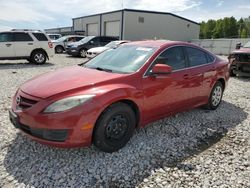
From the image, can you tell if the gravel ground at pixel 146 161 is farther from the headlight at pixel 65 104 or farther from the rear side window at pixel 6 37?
the rear side window at pixel 6 37

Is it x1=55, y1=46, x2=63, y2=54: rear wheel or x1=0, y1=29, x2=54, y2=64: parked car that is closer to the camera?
x1=0, y1=29, x2=54, y2=64: parked car

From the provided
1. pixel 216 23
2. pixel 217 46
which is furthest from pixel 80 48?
pixel 216 23

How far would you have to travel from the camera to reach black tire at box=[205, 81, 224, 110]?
5680 millimetres

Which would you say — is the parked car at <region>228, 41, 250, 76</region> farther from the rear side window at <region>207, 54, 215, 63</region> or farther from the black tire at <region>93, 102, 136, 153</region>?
the black tire at <region>93, 102, 136, 153</region>

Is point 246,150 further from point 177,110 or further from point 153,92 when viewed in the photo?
point 153,92

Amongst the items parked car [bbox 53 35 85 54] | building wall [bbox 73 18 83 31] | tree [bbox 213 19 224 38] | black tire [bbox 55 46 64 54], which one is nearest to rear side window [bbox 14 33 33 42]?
parked car [bbox 53 35 85 54]

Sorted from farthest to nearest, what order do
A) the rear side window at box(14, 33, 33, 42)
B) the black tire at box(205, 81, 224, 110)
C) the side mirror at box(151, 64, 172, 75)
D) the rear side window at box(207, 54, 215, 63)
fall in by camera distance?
the rear side window at box(14, 33, 33, 42) → the black tire at box(205, 81, 224, 110) → the rear side window at box(207, 54, 215, 63) → the side mirror at box(151, 64, 172, 75)

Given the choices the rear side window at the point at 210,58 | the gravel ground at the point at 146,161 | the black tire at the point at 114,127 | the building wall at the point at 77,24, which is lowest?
the gravel ground at the point at 146,161

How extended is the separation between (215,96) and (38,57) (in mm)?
10598

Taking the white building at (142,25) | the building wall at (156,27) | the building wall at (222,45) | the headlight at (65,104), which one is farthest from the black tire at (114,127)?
the building wall at (222,45)

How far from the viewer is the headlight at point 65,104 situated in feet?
10.3

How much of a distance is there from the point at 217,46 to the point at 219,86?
28.7 meters

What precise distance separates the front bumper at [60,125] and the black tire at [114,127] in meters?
0.14

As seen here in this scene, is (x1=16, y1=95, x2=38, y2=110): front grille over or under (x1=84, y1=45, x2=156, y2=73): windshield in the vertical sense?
under
